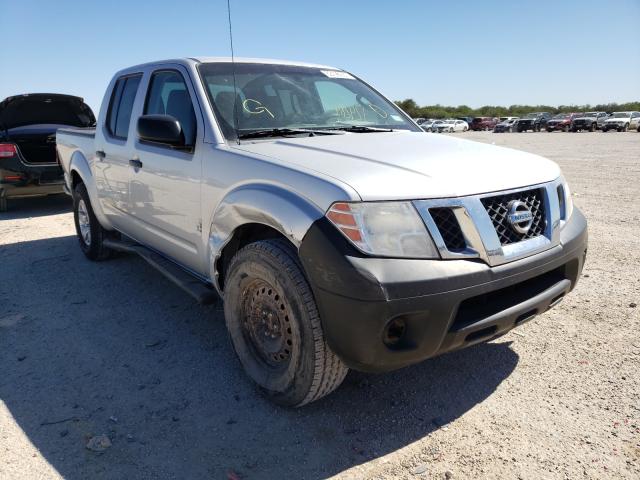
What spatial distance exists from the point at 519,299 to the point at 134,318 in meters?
2.85

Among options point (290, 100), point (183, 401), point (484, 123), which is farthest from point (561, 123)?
point (183, 401)

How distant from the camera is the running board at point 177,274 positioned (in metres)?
3.09

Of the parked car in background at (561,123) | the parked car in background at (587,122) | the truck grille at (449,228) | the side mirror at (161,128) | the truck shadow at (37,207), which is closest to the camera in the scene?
the truck grille at (449,228)

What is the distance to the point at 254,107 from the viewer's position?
3246 mm

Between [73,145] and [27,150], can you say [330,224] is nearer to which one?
[73,145]

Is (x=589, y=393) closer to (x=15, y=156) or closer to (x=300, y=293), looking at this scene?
(x=300, y=293)

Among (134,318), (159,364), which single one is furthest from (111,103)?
(159,364)

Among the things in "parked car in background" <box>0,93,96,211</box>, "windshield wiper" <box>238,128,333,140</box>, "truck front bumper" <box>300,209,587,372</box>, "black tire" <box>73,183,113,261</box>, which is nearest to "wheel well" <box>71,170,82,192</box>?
"black tire" <box>73,183,113,261</box>

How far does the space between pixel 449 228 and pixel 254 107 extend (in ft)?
5.48

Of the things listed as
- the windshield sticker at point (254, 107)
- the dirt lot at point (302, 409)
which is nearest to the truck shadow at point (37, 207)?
the dirt lot at point (302, 409)

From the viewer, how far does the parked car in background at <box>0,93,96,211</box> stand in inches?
299

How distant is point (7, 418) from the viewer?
8.57 feet

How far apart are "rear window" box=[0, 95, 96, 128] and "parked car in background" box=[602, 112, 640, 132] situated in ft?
128

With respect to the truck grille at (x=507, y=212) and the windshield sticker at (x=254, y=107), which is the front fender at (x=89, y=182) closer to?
the windshield sticker at (x=254, y=107)
